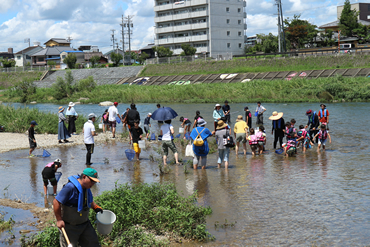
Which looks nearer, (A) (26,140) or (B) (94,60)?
(A) (26,140)

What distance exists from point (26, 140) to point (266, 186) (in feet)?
44.2

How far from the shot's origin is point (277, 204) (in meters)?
8.70

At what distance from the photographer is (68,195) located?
504cm

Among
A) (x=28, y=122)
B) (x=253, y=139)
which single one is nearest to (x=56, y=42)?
(x=28, y=122)

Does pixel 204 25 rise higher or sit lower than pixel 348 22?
higher

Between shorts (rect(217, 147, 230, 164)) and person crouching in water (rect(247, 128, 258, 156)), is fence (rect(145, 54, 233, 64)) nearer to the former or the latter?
person crouching in water (rect(247, 128, 258, 156))

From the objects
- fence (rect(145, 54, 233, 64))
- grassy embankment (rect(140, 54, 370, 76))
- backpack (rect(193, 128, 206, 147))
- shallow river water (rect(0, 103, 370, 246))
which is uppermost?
fence (rect(145, 54, 233, 64))

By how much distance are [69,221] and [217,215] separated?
3733 mm

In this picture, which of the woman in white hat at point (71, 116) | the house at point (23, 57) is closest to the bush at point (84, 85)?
the woman in white hat at point (71, 116)

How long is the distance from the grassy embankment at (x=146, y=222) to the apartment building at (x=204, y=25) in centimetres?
7104

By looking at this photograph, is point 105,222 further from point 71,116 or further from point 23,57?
point 23,57

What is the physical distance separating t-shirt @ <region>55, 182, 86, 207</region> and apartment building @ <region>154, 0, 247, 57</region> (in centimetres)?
7336

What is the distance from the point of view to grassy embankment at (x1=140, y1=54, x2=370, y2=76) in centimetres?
4828

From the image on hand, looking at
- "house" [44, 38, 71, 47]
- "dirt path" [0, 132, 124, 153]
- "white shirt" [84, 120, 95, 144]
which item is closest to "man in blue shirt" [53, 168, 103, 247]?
"white shirt" [84, 120, 95, 144]
